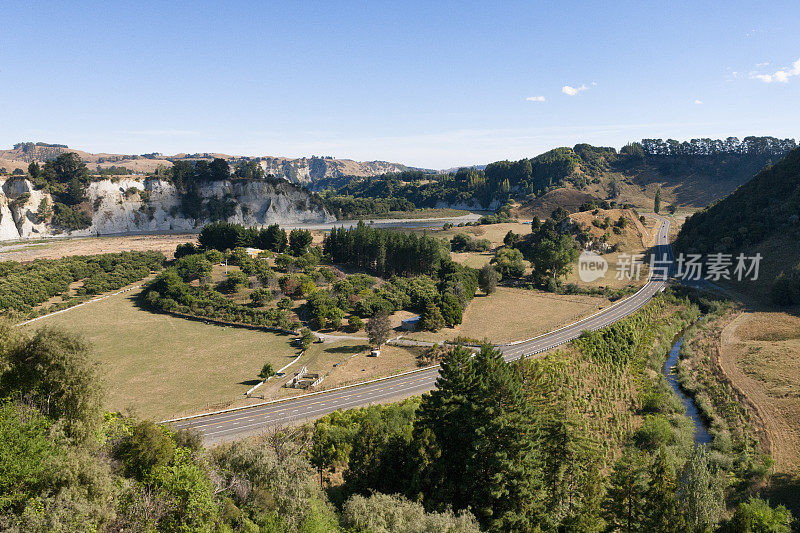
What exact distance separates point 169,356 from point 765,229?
124 meters

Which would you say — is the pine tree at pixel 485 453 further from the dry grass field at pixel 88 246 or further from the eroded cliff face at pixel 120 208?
the eroded cliff face at pixel 120 208

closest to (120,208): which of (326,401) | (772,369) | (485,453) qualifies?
(326,401)

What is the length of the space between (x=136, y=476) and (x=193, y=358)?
39.9m

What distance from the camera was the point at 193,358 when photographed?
57469mm

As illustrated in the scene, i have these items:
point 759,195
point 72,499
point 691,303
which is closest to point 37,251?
point 72,499

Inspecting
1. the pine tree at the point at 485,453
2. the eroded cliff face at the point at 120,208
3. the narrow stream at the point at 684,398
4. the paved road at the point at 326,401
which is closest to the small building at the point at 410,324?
the paved road at the point at 326,401

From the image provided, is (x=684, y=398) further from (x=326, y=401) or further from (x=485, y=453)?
(x=326, y=401)

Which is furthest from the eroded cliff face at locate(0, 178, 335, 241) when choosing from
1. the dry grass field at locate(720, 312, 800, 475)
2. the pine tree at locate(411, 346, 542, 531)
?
the dry grass field at locate(720, 312, 800, 475)

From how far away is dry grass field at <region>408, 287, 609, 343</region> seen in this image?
6675 centimetres

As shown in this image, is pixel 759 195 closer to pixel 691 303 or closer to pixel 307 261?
pixel 691 303

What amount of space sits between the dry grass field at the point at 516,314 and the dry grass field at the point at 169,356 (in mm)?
25358

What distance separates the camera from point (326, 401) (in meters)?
45.7

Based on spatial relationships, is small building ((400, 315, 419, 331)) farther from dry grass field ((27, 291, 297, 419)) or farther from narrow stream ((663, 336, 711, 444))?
narrow stream ((663, 336, 711, 444))

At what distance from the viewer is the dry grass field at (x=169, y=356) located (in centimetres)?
4631
